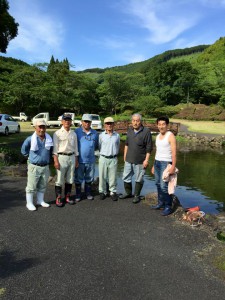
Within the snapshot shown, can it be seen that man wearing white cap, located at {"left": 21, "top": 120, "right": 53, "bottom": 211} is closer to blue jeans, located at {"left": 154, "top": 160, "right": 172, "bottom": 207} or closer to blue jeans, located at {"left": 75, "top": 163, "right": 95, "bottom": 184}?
blue jeans, located at {"left": 75, "top": 163, "right": 95, "bottom": 184}

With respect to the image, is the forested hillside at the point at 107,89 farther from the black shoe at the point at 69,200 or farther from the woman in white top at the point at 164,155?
the woman in white top at the point at 164,155

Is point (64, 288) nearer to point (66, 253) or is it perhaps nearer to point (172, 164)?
point (66, 253)

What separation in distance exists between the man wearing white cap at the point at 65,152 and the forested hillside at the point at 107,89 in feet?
86.4

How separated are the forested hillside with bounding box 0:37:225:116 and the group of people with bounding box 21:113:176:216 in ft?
86.1

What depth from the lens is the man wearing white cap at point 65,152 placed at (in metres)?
5.43

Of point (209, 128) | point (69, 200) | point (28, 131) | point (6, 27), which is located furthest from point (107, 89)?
point (69, 200)

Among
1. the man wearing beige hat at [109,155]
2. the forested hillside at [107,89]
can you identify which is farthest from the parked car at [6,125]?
the man wearing beige hat at [109,155]

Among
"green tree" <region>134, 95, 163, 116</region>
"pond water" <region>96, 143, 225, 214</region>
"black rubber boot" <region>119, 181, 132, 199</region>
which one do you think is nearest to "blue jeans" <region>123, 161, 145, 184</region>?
"black rubber boot" <region>119, 181, 132, 199</region>

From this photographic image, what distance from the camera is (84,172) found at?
5.94 m

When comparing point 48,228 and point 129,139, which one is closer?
point 48,228

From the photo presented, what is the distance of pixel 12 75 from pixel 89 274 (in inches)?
1408

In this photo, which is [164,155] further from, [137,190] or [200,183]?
[200,183]

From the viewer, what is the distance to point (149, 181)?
34.5 ft

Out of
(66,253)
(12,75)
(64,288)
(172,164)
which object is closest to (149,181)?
(172,164)
